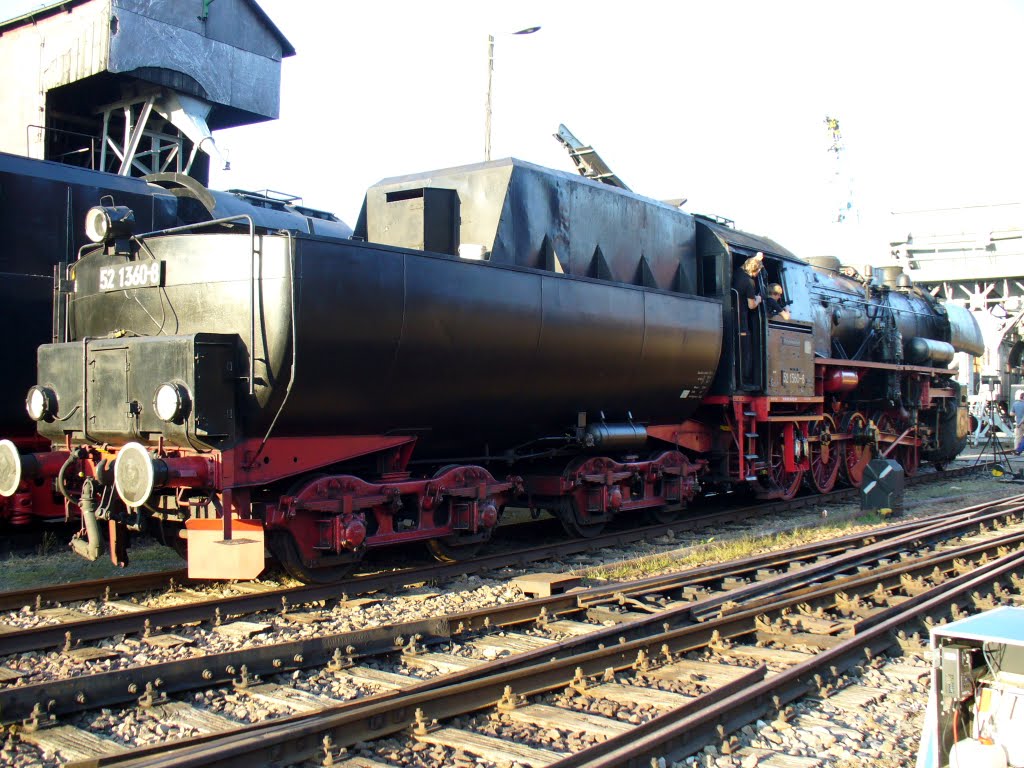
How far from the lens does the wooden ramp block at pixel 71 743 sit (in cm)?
394

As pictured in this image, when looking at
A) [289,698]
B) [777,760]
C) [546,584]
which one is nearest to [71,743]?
[289,698]

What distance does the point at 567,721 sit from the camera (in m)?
4.38

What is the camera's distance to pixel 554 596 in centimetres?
669

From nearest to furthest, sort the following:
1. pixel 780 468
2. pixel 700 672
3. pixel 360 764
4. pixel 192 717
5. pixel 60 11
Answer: pixel 360 764 < pixel 192 717 < pixel 700 672 < pixel 780 468 < pixel 60 11

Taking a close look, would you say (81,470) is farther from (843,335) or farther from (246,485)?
(843,335)

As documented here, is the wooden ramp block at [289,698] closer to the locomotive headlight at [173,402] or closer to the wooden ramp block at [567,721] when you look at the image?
the wooden ramp block at [567,721]

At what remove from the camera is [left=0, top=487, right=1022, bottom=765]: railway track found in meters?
4.24

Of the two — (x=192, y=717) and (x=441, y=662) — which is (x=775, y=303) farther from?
(x=192, y=717)

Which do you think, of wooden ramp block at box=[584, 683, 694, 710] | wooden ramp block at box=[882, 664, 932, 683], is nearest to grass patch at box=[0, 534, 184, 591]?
wooden ramp block at box=[584, 683, 694, 710]

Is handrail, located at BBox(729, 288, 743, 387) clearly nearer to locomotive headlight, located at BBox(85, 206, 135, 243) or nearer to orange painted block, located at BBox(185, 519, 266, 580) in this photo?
orange painted block, located at BBox(185, 519, 266, 580)

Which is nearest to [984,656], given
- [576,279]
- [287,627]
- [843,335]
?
[287,627]

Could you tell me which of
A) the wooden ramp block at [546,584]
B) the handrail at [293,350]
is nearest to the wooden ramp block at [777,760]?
the wooden ramp block at [546,584]

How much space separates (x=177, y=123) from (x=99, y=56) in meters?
2.22

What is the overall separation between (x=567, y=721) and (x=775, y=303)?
8967 millimetres
